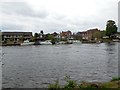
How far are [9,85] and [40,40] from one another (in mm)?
133275

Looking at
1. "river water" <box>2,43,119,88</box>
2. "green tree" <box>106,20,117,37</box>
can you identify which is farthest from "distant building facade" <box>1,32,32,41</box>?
"river water" <box>2,43,119,88</box>

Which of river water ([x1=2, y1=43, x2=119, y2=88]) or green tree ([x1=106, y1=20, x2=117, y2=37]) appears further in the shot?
green tree ([x1=106, y1=20, x2=117, y2=37])

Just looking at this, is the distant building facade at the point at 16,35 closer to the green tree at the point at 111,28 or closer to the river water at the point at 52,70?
the green tree at the point at 111,28

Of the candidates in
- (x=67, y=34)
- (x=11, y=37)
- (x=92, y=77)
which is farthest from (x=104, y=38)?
(x=92, y=77)

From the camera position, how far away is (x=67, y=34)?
641 ft

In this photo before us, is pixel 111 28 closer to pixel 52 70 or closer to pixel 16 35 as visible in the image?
pixel 16 35

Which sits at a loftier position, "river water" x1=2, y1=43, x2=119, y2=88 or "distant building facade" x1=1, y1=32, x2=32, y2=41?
"distant building facade" x1=1, y1=32, x2=32, y2=41

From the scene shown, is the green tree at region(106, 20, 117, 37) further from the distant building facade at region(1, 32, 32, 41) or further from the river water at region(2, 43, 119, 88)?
the river water at region(2, 43, 119, 88)

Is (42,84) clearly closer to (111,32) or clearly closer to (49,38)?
(49,38)

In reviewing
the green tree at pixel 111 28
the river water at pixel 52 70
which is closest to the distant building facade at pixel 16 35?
the green tree at pixel 111 28

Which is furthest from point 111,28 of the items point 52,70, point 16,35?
point 52,70

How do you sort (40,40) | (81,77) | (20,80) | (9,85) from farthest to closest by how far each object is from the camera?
(40,40), (81,77), (20,80), (9,85)

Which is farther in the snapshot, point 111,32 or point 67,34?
point 67,34

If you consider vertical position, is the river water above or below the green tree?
below
